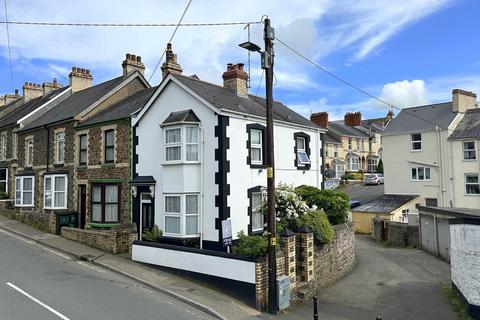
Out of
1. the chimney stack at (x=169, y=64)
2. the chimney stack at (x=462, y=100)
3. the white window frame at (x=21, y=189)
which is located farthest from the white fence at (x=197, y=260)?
the chimney stack at (x=462, y=100)

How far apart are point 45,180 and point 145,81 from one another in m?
8.85

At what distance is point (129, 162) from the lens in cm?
1891

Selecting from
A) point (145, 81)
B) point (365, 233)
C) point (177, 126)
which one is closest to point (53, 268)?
point (177, 126)

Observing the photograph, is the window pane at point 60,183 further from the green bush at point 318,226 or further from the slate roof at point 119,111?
the green bush at point 318,226

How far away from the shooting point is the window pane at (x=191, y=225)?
15.5 meters

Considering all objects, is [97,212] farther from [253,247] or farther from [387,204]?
[387,204]

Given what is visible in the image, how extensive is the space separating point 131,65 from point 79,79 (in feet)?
27.4

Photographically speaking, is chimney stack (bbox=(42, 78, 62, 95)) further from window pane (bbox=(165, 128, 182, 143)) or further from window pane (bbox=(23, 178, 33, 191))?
window pane (bbox=(165, 128, 182, 143))

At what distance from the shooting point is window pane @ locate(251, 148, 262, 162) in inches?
657

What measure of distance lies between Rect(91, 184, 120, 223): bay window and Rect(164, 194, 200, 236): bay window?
16.2 ft

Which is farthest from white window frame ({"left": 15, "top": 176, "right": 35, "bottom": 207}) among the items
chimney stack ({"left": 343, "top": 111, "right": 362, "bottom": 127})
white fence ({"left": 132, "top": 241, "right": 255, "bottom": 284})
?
chimney stack ({"left": 343, "top": 111, "right": 362, "bottom": 127})

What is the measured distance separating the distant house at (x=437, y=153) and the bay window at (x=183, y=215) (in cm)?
2632

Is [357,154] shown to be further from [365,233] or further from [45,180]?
[45,180]

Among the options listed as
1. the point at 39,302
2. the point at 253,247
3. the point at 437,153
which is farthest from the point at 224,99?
the point at 437,153
